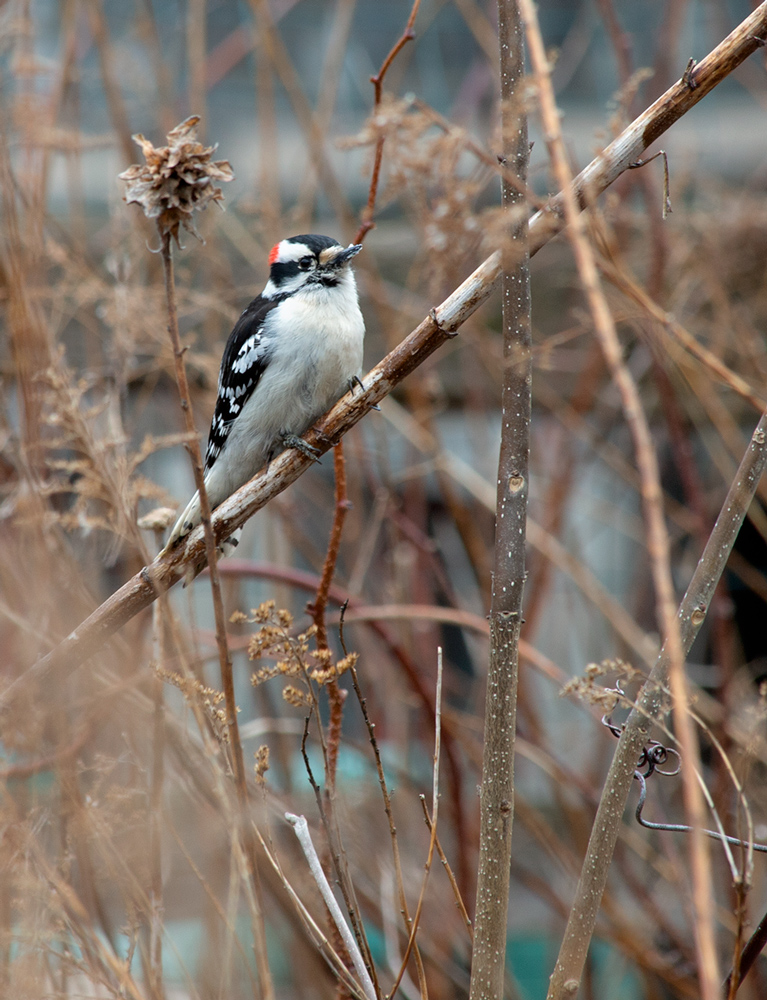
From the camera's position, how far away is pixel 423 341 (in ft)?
5.23

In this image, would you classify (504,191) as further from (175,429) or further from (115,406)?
(175,429)

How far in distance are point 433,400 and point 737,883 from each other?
3307 millimetres

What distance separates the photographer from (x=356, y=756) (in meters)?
3.92

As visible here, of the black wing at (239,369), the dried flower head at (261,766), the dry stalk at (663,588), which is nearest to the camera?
the dry stalk at (663,588)

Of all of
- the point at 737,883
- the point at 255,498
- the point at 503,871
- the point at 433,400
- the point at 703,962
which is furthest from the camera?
the point at 433,400

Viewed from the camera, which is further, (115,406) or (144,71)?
(144,71)

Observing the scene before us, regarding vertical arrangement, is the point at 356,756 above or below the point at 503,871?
above

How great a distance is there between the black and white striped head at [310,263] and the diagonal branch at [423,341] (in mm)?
1026

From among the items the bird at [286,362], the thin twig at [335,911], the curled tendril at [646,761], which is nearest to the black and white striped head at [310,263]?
the bird at [286,362]

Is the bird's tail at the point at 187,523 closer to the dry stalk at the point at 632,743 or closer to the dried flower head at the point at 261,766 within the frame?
the dried flower head at the point at 261,766

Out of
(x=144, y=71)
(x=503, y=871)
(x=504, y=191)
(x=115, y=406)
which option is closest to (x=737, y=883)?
(x=503, y=871)

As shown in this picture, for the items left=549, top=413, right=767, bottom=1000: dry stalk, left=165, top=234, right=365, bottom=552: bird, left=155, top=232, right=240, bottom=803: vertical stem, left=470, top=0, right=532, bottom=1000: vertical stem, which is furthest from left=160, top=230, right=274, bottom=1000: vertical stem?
left=165, top=234, right=365, bottom=552: bird

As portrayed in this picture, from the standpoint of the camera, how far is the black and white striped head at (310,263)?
2.92m

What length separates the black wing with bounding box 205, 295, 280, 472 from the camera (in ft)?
9.40
